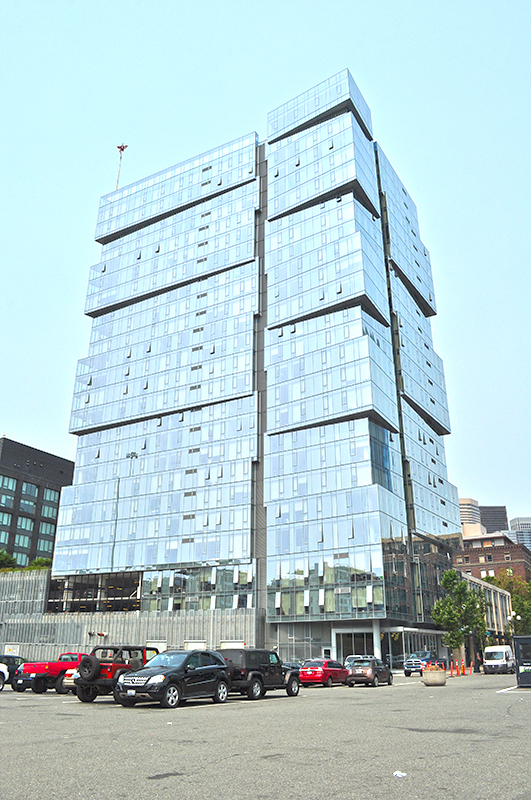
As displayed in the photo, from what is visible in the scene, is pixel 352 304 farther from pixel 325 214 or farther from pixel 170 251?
pixel 170 251

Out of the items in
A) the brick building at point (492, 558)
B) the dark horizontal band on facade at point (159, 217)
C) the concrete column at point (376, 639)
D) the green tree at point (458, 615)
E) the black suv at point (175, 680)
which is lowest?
the black suv at point (175, 680)

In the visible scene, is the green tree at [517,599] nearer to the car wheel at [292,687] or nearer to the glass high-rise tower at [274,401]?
the glass high-rise tower at [274,401]

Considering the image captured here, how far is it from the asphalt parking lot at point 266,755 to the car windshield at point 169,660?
1.66 metres

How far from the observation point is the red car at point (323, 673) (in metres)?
34.6

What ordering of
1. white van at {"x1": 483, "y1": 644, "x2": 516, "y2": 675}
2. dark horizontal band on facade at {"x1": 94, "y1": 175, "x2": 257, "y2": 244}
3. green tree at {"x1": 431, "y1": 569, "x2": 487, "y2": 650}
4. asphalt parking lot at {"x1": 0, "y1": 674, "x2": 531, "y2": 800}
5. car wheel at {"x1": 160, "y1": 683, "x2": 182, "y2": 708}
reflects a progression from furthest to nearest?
dark horizontal band on facade at {"x1": 94, "y1": 175, "x2": 257, "y2": 244}
green tree at {"x1": 431, "y1": 569, "x2": 487, "y2": 650}
white van at {"x1": 483, "y1": 644, "x2": 516, "y2": 675}
car wheel at {"x1": 160, "y1": 683, "x2": 182, "y2": 708}
asphalt parking lot at {"x1": 0, "y1": 674, "x2": 531, "y2": 800}

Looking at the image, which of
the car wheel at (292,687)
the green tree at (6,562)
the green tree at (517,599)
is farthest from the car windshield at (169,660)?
the green tree at (517,599)

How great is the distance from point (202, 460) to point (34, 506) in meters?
57.2

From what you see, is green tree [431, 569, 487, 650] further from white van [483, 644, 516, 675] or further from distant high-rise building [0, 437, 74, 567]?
distant high-rise building [0, 437, 74, 567]

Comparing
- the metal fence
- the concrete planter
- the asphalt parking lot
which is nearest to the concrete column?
the metal fence

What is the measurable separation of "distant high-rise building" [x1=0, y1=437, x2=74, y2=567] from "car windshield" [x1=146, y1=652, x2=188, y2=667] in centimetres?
10138

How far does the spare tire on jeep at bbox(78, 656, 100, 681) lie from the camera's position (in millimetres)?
22234

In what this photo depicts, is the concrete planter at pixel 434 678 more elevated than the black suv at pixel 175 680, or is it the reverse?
the black suv at pixel 175 680

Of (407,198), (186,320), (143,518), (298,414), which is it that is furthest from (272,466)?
(407,198)

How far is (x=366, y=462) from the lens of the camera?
212 ft
